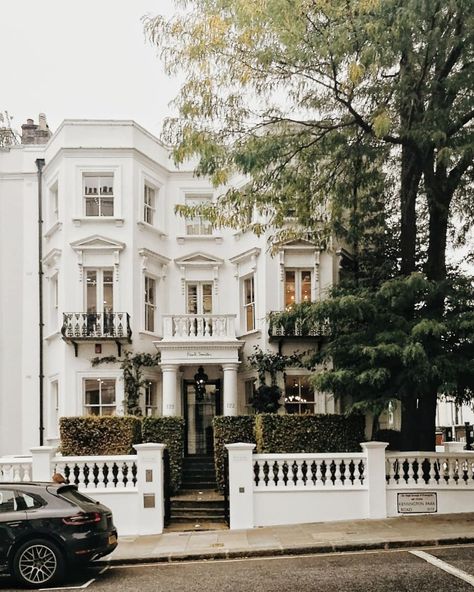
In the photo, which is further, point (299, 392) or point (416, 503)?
point (299, 392)

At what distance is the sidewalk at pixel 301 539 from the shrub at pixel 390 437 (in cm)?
537

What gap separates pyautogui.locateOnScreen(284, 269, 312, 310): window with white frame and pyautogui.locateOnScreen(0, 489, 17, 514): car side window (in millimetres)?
13014

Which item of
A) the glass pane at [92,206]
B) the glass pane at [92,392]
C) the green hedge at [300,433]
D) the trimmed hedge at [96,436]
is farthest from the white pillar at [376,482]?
the glass pane at [92,206]

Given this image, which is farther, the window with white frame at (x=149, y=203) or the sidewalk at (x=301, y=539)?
the window with white frame at (x=149, y=203)

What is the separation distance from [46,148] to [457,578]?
19351 mm

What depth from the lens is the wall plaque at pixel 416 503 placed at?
16312 millimetres

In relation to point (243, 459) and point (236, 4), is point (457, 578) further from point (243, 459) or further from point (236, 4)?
point (236, 4)

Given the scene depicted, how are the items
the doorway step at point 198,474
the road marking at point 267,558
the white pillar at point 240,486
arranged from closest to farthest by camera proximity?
the road marking at point 267,558
the white pillar at point 240,486
the doorway step at point 198,474

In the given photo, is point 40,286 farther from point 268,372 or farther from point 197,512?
point 197,512

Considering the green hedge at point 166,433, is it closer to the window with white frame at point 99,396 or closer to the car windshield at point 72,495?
the window with white frame at point 99,396

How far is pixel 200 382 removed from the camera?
24.1 metres

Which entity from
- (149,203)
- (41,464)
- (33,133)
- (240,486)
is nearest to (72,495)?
(41,464)

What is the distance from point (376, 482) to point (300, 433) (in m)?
2.20

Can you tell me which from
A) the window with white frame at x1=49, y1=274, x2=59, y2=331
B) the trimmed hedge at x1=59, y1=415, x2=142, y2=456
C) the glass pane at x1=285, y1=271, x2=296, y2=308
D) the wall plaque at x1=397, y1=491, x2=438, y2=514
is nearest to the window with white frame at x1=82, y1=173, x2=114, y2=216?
the window with white frame at x1=49, y1=274, x2=59, y2=331
